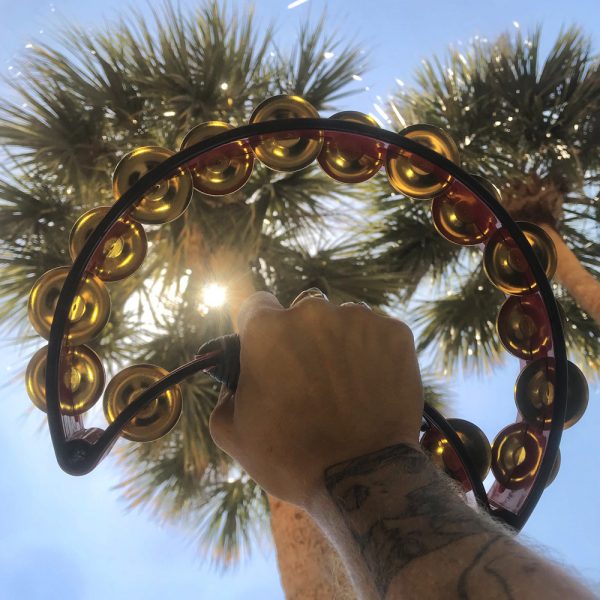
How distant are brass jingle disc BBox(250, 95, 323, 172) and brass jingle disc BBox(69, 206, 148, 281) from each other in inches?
12.8

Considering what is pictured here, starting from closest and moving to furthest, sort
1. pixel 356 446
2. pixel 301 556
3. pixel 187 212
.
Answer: pixel 356 446 → pixel 301 556 → pixel 187 212

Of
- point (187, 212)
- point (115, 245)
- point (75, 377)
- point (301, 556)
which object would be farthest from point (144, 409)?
point (187, 212)

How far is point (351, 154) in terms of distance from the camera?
1433 mm

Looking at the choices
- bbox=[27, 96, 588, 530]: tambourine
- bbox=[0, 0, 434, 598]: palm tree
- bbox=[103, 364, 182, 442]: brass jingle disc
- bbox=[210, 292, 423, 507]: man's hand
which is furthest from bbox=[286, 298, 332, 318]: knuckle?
bbox=[0, 0, 434, 598]: palm tree

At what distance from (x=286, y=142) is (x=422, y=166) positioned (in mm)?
300

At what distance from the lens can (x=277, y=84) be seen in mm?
4223

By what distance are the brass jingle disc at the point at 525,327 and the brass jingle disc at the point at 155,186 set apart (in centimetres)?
77

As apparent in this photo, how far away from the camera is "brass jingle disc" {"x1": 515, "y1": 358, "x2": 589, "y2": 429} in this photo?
1252 millimetres

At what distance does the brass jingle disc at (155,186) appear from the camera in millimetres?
1335

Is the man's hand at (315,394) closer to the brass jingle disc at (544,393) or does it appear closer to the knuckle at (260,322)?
the knuckle at (260,322)

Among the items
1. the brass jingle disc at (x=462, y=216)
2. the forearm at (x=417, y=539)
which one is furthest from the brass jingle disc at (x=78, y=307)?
the brass jingle disc at (x=462, y=216)

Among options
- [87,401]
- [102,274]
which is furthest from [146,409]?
[102,274]

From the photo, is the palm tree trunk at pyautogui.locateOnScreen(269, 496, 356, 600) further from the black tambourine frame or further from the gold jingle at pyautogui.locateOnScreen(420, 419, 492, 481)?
the black tambourine frame

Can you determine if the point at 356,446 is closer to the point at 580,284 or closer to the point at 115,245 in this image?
the point at 115,245
